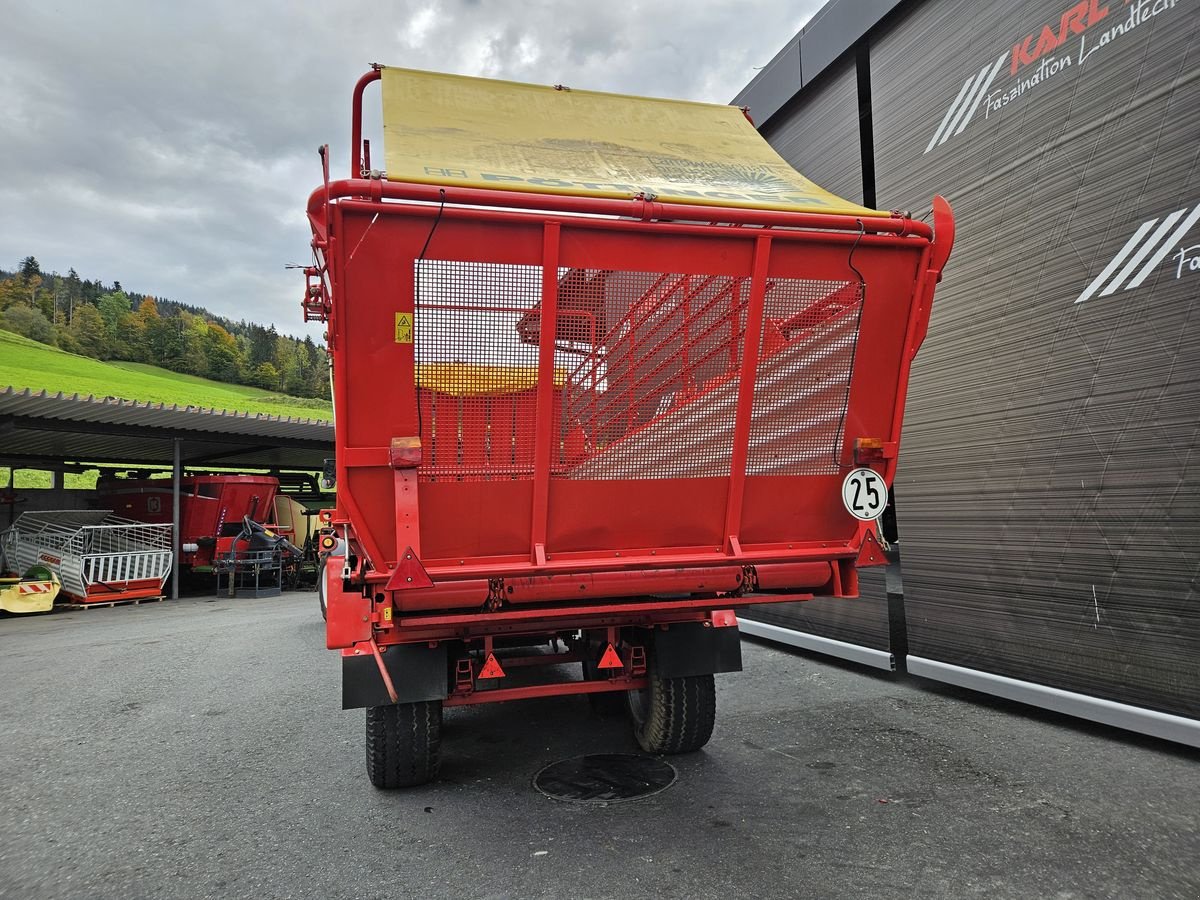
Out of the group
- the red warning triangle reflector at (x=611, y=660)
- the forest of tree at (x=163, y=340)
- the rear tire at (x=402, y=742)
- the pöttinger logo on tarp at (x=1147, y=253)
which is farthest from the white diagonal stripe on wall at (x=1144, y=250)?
the forest of tree at (x=163, y=340)

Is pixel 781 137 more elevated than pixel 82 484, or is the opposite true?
pixel 781 137

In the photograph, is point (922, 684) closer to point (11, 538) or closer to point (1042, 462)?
point (1042, 462)

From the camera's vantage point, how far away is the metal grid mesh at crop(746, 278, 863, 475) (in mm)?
2949

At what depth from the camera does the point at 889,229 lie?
9.53 feet

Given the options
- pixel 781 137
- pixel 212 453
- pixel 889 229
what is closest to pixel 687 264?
pixel 889 229

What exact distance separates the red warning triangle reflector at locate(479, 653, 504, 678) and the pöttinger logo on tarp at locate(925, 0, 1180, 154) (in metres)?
4.90

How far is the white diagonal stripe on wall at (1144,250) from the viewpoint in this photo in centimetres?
368

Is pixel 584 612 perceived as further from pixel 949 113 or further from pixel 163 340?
pixel 163 340

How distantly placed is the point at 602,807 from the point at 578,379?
79.2 inches

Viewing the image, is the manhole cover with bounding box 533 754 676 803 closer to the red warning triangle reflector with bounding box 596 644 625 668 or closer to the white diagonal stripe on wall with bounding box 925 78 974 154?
the red warning triangle reflector with bounding box 596 644 625 668

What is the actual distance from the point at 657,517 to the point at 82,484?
30933 millimetres

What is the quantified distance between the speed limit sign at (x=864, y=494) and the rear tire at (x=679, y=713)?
4.37 feet

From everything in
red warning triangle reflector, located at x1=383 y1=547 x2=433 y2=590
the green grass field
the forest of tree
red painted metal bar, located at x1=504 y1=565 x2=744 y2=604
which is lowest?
red painted metal bar, located at x1=504 y1=565 x2=744 y2=604

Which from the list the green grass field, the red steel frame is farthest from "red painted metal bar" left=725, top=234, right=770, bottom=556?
the green grass field
